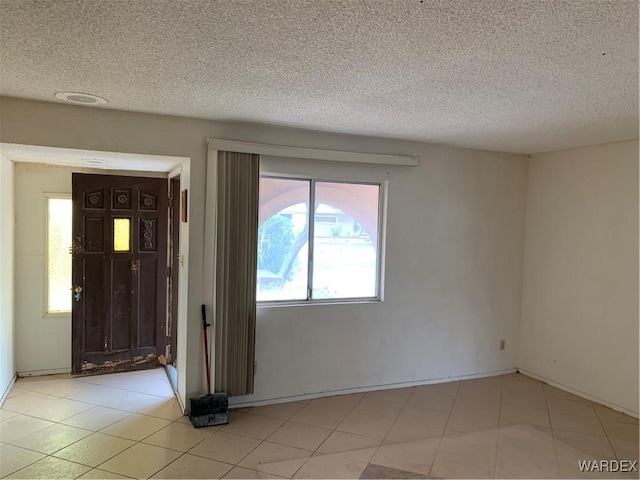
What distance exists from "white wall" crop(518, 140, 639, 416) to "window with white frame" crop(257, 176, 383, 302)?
72.1 inches

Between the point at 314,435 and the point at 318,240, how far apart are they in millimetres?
1654

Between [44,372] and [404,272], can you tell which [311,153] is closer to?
[404,272]

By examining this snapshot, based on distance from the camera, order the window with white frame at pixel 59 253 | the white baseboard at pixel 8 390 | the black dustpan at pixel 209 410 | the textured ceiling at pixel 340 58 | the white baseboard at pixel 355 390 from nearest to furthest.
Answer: the textured ceiling at pixel 340 58 → the black dustpan at pixel 209 410 → the white baseboard at pixel 8 390 → the white baseboard at pixel 355 390 → the window with white frame at pixel 59 253

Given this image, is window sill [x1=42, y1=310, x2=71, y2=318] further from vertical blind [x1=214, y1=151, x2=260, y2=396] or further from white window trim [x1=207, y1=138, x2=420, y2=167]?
white window trim [x1=207, y1=138, x2=420, y2=167]

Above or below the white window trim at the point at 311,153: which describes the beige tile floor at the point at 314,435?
below

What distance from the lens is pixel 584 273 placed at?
4.28 meters

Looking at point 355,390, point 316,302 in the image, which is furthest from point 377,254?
point 355,390

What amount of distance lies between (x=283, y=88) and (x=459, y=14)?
124 centimetres

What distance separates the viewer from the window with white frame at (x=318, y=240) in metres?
3.93

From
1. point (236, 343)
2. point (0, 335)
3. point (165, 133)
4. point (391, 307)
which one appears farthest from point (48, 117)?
point (391, 307)

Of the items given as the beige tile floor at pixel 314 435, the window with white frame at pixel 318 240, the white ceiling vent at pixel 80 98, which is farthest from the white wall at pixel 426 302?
the white ceiling vent at pixel 80 98

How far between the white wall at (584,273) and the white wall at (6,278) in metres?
5.06

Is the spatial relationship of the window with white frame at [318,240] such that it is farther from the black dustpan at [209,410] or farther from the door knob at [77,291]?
the door knob at [77,291]

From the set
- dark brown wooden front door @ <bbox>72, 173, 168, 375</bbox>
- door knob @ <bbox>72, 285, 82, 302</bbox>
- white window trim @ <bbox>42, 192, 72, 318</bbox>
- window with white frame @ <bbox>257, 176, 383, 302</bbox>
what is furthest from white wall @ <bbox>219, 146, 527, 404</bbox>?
white window trim @ <bbox>42, 192, 72, 318</bbox>
